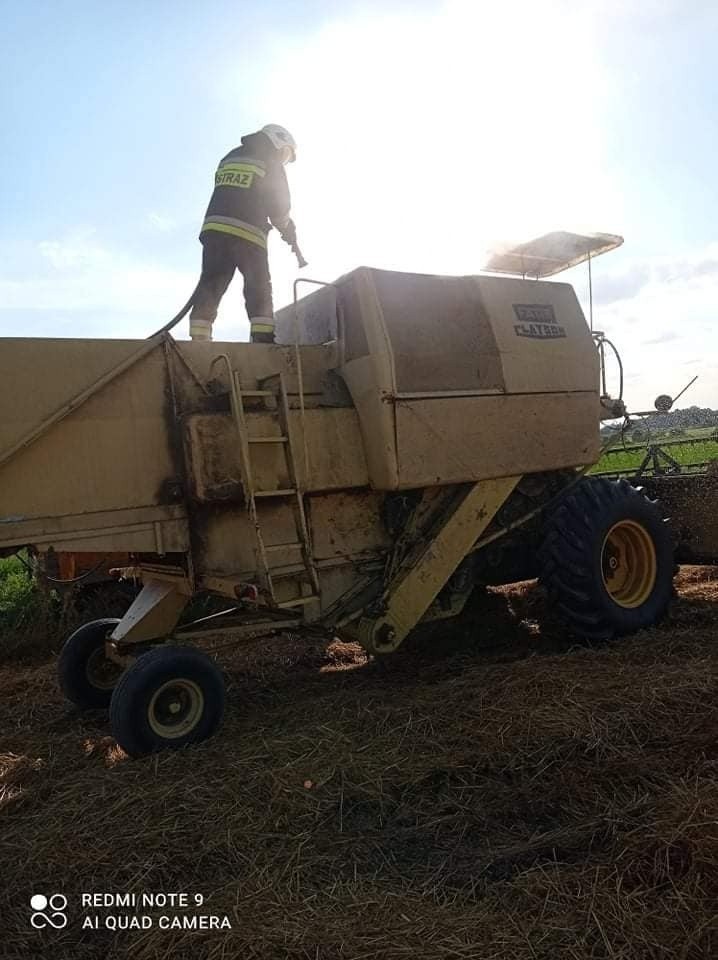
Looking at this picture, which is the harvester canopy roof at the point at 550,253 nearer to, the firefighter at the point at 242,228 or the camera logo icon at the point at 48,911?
A: the firefighter at the point at 242,228

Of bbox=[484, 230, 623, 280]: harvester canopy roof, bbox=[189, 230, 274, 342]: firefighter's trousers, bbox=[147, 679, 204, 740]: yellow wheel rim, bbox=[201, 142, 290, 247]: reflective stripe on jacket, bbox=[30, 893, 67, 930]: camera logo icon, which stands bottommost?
bbox=[30, 893, 67, 930]: camera logo icon

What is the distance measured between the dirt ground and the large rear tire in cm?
47

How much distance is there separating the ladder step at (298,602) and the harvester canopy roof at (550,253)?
3385 millimetres

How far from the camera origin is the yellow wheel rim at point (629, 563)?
5.99m

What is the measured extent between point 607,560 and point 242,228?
3.62 meters

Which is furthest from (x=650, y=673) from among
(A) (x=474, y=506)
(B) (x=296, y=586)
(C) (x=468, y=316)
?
(C) (x=468, y=316)

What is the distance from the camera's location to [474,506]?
17.5 feet

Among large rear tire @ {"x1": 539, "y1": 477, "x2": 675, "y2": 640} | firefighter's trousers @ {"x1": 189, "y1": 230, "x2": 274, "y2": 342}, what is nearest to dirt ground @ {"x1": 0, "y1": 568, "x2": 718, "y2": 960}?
large rear tire @ {"x1": 539, "y1": 477, "x2": 675, "y2": 640}

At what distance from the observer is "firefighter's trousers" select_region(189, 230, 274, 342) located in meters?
5.44

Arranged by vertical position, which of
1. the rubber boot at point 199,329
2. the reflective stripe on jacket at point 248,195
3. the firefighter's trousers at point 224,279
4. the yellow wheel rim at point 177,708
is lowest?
the yellow wheel rim at point 177,708

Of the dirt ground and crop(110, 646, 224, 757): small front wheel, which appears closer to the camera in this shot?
the dirt ground

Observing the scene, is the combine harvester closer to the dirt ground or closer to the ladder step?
the ladder step

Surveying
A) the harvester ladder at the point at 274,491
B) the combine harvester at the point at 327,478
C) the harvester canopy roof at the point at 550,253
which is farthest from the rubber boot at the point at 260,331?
the harvester canopy roof at the point at 550,253

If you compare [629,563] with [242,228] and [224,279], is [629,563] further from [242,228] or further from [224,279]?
[242,228]
